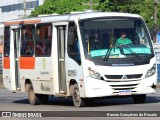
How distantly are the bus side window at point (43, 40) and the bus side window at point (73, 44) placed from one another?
1.36 m

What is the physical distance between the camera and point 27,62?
2759 centimetres

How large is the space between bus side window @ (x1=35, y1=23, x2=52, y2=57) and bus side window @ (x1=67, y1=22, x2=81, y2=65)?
1.36 meters

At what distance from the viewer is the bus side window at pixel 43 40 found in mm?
25938

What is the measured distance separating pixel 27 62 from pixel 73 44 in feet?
12.2

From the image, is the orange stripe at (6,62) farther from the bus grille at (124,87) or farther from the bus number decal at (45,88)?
the bus grille at (124,87)

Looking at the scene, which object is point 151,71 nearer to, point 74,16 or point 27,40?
point 74,16

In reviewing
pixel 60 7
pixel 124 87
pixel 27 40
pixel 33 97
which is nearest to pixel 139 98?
pixel 124 87

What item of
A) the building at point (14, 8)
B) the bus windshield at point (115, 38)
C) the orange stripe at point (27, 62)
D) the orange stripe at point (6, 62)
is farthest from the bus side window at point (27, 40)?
the building at point (14, 8)

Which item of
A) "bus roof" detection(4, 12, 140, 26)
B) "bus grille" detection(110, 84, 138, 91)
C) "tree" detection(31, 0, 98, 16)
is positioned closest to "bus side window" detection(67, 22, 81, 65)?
"bus roof" detection(4, 12, 140, 26)

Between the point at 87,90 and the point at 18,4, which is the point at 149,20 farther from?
the point at 87,90

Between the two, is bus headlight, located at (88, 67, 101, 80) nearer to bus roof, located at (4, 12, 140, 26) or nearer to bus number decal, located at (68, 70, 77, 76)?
bus number decal, located at (68, 70, 77, 76)

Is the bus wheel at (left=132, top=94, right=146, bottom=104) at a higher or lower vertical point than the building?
lower

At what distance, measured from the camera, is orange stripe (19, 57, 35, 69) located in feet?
89.2

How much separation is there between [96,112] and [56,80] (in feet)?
15.9
